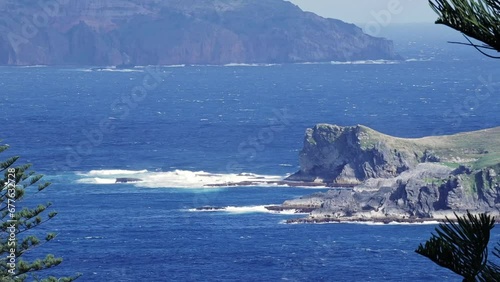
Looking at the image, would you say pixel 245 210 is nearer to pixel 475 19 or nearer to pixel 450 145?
pixel 450 145

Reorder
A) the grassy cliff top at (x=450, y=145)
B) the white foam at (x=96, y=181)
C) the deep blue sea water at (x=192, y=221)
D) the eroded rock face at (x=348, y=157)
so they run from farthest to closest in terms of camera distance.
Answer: the white foam at (x=96, y=181) → the eroded rock face at (x=348, y=157) → the grassy cliff top at (x=450, y=145) → the deep blue sea water at (x=192, y=221)

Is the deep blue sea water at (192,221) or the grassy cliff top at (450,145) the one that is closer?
the deep blue sea water at (192,221)

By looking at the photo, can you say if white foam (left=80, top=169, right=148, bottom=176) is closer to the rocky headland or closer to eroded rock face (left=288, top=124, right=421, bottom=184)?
the rocky headland

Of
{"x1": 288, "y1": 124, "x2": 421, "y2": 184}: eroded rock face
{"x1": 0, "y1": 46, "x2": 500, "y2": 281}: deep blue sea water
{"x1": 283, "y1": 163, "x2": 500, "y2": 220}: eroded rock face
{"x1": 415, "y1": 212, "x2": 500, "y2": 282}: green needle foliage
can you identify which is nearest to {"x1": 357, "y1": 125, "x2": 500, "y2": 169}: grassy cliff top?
{"x1": 288, "y1": 124, "x2": 421, "y2": 184}: eroded rock face

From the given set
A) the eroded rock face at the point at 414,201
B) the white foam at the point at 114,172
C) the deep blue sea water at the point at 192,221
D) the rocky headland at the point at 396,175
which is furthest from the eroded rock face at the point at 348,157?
the white foam at the point at 114,172

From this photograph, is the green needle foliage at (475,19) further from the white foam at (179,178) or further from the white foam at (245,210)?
the white foam at (179,178)

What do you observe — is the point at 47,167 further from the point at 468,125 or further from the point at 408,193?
the point at 468,125

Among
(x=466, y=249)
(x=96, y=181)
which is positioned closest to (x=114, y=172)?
(x=96, y=181)
